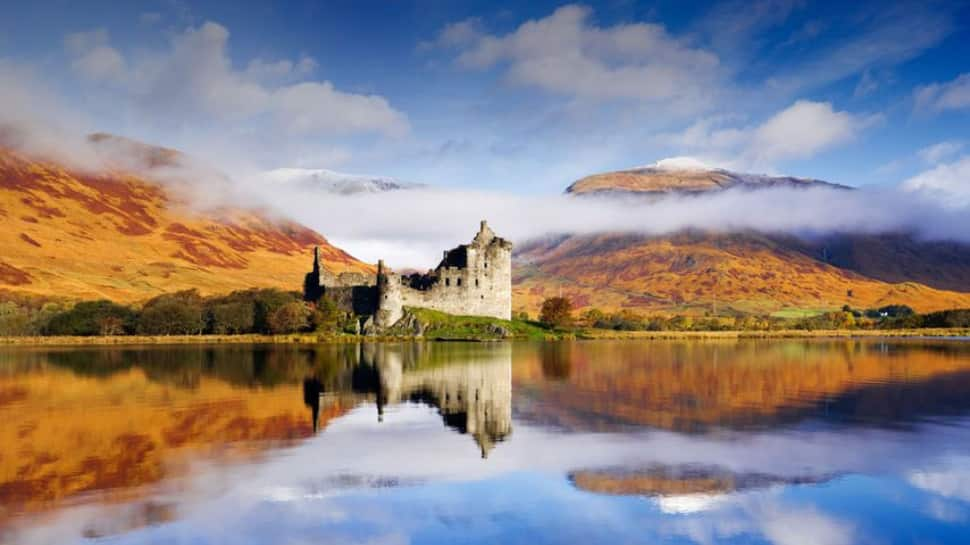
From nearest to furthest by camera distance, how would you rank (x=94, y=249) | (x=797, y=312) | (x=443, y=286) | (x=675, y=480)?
(x=675, y=480) → (x=443, y=286) → (x=94, y=249) → (x=797, y=312)

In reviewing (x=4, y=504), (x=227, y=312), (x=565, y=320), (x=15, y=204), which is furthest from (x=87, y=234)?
(x=4, y=504)

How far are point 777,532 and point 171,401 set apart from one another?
21376mm

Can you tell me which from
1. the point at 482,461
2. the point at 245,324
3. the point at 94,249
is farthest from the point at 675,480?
the point at 94,249

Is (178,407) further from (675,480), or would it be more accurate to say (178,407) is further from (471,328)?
(471,328)

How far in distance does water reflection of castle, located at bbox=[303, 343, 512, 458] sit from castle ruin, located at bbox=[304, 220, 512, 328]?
91.7ft

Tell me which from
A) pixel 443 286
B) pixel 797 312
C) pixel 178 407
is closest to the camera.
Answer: pixel 178 407

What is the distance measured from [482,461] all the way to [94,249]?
162 meters

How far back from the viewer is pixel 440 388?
3061 centimetres

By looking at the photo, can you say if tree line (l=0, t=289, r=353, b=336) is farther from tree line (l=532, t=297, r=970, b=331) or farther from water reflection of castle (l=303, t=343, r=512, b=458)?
tree line (l=532, t=297, r=970, b=331)

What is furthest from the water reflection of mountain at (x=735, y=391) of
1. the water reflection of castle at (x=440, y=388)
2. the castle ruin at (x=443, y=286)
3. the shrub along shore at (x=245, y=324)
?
the castle ruin at (x=443, y=286)

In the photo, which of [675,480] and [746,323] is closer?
[675,480]

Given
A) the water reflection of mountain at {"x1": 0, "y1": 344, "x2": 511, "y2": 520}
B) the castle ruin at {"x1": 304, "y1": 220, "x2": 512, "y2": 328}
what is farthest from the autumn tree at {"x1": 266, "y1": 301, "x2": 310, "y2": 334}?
the water reflection of mountain at {"x1": 0, "y1": 344, "x2": 511, "y2": 520}

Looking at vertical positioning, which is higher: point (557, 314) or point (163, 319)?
point (557, 314)

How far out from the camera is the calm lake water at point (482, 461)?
39.2 feet
